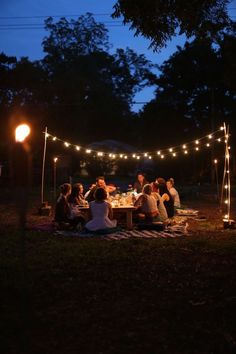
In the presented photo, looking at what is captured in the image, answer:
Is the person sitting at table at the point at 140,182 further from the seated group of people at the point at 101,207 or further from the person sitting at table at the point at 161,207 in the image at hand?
the person sitting at table at the point at 161,207

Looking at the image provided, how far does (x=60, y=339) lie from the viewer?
15.5ft

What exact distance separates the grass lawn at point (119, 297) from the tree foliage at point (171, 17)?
3880 mm

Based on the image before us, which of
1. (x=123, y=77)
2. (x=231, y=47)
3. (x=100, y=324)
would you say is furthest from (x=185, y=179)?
(x=100, y=324)

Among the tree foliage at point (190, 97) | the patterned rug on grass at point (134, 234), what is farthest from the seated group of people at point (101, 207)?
the tree foliage at point (190, 97)

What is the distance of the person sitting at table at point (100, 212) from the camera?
1095 cm

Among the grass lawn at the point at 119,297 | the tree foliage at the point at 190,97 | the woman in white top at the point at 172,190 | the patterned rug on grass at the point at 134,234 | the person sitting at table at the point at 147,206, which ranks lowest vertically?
the grass lawn at the point at 119,297

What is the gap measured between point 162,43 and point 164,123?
2379 centimetres

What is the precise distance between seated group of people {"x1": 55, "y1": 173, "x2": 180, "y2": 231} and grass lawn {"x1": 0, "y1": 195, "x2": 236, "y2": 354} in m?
1.15

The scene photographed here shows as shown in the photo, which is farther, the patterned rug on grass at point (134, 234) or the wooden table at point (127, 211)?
the wooden table at point (127, 211)

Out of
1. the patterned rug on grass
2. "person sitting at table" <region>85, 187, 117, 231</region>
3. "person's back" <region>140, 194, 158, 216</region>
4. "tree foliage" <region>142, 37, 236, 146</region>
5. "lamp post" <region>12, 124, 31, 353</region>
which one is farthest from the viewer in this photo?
"tree foliage" <region>142, 37, 236, 146</region>

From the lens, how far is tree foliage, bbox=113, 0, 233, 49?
800 centimetres

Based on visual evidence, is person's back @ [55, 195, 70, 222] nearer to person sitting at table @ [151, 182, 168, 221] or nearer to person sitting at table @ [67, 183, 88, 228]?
person sitting at table @ [67, 183, 88, 228]

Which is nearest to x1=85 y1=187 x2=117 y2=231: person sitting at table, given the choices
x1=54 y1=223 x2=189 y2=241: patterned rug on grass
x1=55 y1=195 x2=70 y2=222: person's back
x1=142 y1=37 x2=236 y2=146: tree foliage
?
x1=54 y1=223 x2=189 y2=241: patterned rug on grass

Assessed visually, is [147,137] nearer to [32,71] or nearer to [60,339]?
[32,71]
